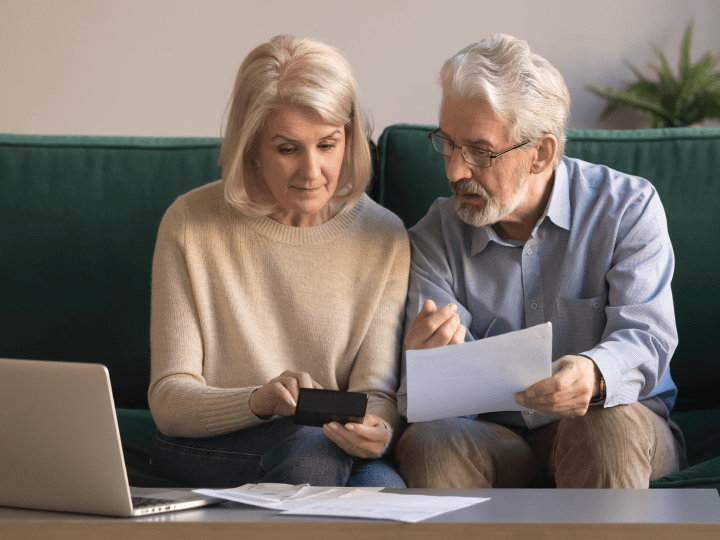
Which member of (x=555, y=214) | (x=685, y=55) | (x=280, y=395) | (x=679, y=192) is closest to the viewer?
(x=280, y=395)

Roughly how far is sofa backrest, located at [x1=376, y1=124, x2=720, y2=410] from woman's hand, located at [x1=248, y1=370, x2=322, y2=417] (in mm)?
690

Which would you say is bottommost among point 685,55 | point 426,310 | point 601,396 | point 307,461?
point 307,461

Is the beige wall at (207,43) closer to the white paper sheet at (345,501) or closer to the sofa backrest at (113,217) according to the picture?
the sofa backrest at (113,217)

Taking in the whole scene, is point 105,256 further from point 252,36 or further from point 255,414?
point 252,36

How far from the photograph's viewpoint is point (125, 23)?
148 inches

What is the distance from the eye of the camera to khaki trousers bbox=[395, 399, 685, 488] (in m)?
1.20

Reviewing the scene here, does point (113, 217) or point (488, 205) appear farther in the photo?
point (113, 217)

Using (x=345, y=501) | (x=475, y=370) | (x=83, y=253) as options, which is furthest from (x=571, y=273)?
(x=83, y=253)

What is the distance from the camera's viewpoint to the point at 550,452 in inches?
54.5

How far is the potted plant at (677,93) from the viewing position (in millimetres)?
3826

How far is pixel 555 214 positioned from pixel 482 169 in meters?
0.18

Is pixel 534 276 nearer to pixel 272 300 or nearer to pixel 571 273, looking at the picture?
pixel 571 273

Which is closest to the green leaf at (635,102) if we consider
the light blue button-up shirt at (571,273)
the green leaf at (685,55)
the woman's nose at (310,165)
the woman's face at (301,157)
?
the green leaf at (685,55)

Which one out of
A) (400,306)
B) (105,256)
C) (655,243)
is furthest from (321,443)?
(105,256)
